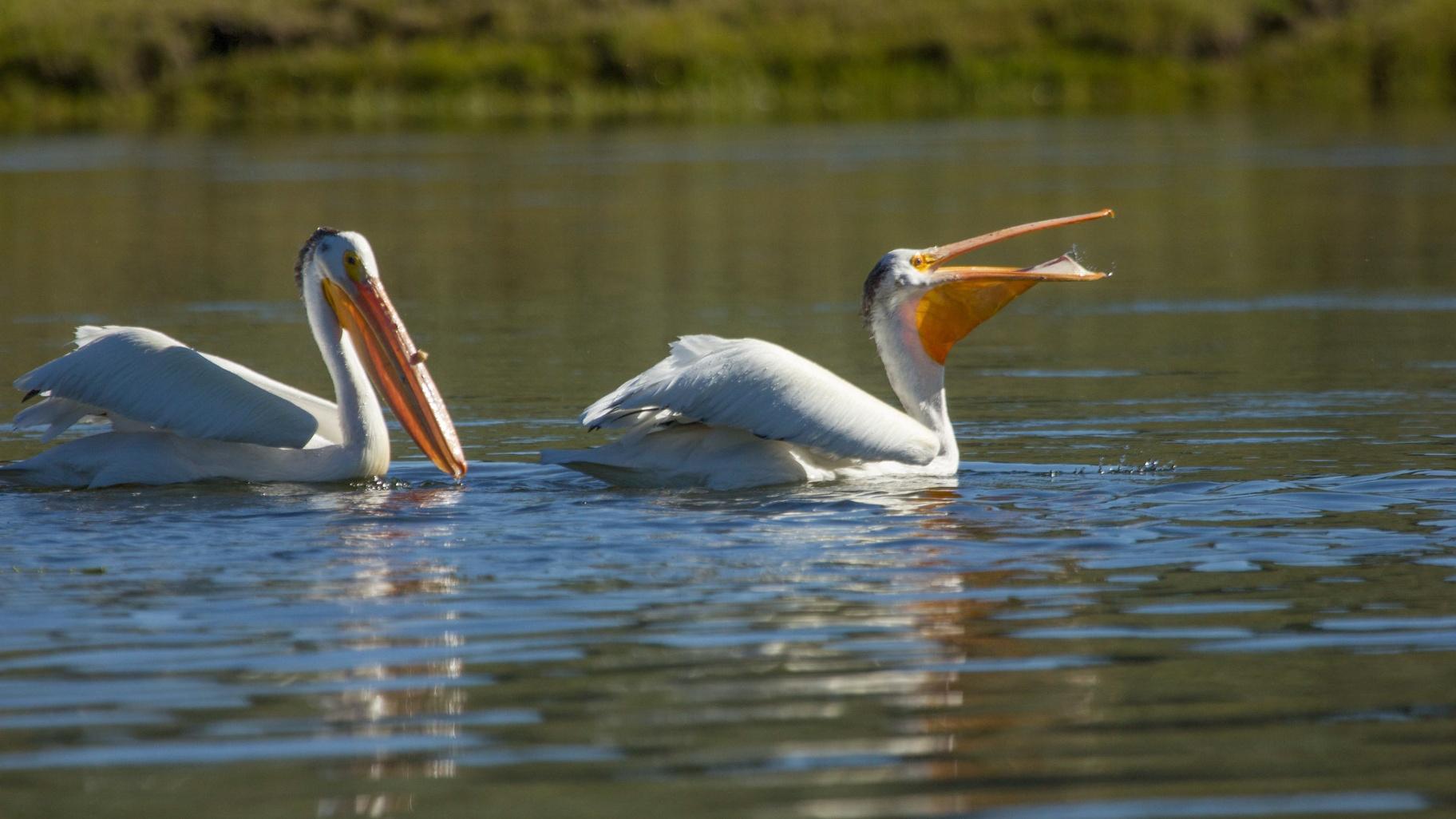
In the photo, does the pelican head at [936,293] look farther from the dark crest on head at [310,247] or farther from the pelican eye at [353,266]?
the dark crest on head at [310,247]

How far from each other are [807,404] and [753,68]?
3247cm

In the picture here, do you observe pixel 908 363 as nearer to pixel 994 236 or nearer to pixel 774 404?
pixel 994 236

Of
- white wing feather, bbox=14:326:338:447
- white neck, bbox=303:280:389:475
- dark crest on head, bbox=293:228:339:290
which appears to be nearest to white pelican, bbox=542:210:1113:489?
white neck, bbox=303:280:389:475

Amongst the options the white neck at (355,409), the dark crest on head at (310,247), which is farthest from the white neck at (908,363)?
the dark crest on head at (310,247)

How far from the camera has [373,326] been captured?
25.9 ft

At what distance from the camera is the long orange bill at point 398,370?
766 centimetres

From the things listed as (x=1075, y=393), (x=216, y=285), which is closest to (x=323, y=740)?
(x=1075, y=393)

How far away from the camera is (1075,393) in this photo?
10039 mm

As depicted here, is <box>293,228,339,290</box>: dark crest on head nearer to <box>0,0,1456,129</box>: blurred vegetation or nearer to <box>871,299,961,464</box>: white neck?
<box>871,299,961,464</box>: white neck

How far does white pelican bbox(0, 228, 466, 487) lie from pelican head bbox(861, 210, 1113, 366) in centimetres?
165

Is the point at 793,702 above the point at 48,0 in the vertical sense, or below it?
below

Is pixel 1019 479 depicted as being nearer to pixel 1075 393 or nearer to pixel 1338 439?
pixel 1338 439

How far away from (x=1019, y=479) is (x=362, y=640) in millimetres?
3046

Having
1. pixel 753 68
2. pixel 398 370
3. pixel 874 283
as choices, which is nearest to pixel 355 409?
pixel 398 370
